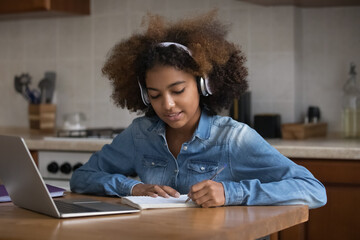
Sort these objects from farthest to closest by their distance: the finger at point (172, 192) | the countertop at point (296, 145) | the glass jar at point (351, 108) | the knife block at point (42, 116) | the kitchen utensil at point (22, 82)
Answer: the kitchen utensil at point (22, 82) < the knife block at point (42, 116) < the glass jar at point (351, 108) < the countertop at point (296, 145) < the finger at point (172, 192)

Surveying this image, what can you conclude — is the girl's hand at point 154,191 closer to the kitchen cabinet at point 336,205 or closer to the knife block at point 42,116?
the kitchen cabinet at point 336,205

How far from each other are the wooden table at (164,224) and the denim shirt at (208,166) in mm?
52

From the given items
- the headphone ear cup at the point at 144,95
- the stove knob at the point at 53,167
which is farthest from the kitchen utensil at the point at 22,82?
the headphone ear cup at the point at 144,95

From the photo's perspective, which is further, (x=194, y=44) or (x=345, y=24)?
(x=345, y=24)

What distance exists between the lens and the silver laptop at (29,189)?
1.49 m

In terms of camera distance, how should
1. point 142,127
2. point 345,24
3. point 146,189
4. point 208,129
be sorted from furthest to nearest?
point 345,24 → point 142,127 → point 208,129 → point 146,189

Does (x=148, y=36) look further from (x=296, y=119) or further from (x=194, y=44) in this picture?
(x=296, y=119)

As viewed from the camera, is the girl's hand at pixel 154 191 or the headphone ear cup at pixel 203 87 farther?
the headphone ear cup at pixel 203 87

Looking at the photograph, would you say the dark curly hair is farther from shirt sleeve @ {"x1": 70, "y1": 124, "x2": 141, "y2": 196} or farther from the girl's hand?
the girl's hand

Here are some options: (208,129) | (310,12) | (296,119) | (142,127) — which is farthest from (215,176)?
(310,12)

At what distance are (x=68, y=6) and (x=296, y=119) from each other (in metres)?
1.44

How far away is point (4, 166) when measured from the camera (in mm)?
1674

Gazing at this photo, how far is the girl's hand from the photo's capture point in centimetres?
173

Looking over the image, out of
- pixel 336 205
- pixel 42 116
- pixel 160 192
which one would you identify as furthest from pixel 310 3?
pixel 160 192
